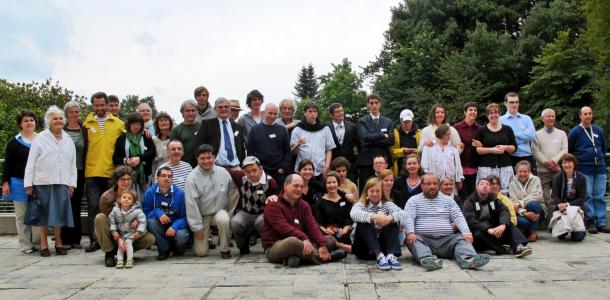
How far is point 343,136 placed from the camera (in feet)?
26.4

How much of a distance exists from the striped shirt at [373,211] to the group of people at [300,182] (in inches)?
0.7

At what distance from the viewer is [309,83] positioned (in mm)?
71188

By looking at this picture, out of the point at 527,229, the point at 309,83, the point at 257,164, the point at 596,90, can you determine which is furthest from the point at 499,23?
the point at 309,83

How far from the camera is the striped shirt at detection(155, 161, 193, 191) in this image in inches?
269

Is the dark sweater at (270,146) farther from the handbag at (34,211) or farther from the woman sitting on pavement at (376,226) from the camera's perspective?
the handbag at (34,211)

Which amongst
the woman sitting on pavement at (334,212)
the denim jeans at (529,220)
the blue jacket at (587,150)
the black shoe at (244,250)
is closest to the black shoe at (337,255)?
the woman sitting on pavement at (334,212)

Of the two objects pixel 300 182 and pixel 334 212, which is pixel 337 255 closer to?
pixel 334 212

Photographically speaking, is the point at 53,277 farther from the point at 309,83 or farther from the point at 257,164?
the point at 309,83

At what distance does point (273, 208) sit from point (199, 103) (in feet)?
8.70

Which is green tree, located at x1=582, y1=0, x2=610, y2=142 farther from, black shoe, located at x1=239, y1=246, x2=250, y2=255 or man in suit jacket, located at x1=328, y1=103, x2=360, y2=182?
black shoe, located at x1=239, y1=246, x2=250, y2=255

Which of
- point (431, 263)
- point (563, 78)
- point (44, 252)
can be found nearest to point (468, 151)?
point (431, 263)

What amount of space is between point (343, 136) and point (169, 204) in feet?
9.33

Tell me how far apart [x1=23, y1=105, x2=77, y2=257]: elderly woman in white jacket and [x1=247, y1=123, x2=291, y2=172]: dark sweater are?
8.01 feet

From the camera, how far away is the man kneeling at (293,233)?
5.82 meters
